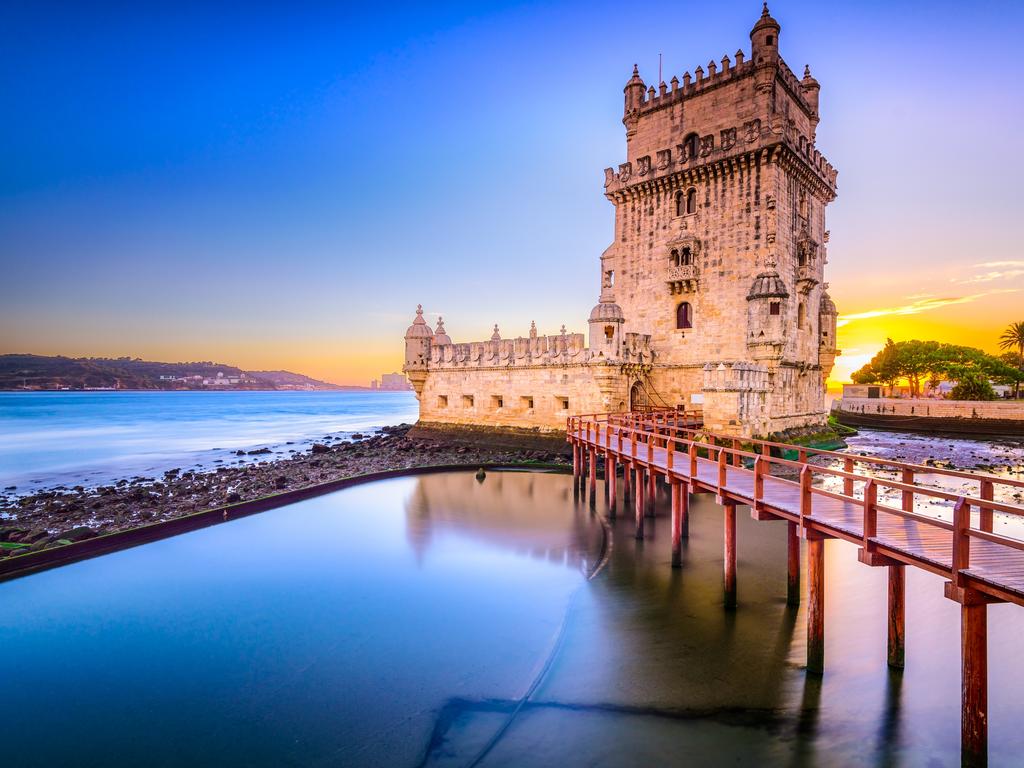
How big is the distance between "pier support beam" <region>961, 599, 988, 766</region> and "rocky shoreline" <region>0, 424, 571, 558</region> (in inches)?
626

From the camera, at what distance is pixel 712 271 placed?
2330cm

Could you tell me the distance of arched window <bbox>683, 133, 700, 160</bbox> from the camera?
2431 cm

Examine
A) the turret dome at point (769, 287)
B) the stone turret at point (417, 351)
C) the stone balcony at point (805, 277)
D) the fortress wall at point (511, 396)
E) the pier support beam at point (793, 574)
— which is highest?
the stone balcony at point (805, 277)

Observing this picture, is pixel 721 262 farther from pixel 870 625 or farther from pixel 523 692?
pixel 523 692

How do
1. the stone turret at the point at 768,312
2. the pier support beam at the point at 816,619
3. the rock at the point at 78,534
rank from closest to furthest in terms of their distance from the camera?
the pier support beam at the point at 816,619 < the rock at the point at 78,534 < the stone turret at the point at 768,312

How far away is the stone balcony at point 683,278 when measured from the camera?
77.3 feet

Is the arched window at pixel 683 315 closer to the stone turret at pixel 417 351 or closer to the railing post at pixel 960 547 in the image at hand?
the stone turret at pixel 417 351

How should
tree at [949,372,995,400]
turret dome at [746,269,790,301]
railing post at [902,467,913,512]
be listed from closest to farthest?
1. railing post at [902,467,913,512]
2. turret dome at [746,269,790,301]
3. tree at [949,372,995,400]

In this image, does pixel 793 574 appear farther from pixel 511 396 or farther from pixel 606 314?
pixel 511 396

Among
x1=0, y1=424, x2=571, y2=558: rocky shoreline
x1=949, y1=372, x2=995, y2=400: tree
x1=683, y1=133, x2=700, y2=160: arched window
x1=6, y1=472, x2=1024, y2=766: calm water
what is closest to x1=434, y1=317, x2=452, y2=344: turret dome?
x1=0, y1=424, x2=571, y2=558: rocky shoreline

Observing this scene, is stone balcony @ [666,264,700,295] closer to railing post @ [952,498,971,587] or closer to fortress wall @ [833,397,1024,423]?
railing post @ [952,498,971,587]

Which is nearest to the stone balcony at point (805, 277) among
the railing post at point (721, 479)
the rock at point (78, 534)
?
the railing post at point (721, 479)

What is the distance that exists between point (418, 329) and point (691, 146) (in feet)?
59.2

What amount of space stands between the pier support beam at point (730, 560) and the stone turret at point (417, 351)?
25.6m
